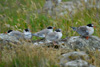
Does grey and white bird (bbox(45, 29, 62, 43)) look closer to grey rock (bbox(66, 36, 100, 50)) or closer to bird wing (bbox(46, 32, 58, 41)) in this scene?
bird wing (bbox(46, 32, 58, 41))

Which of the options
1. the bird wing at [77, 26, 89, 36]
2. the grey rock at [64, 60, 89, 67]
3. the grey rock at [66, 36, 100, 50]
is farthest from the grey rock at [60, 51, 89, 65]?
the bird wing at [77, 26, 89, 36]

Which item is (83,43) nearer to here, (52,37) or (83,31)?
(83,31)

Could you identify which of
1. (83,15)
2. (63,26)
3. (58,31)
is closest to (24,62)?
(58,31)

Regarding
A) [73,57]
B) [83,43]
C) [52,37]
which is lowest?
[52,37]

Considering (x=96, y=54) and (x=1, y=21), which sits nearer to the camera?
(x=96, y=54)

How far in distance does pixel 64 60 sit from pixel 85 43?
1764 millimetres

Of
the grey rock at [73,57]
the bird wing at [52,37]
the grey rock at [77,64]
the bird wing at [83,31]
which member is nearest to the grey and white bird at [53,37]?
the bird wing at [52,37]

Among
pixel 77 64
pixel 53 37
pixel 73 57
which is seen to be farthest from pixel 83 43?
pixel 77 64

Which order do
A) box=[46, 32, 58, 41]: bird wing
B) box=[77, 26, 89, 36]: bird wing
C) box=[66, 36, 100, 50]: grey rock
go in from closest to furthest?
box=[66, 36, 100, 50]: grey rock, box=[77, 26, 89, 36]: bird wing, box=[46, 32, 58, 41]: bird wing

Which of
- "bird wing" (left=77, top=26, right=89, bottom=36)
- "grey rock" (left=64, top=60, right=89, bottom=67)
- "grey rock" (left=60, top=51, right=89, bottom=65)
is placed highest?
"grey rock" (left=64, top=60, right=89, bottom=67)

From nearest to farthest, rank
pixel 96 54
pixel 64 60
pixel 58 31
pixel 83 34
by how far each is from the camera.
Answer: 1. pixel 64 60
2. pixel 96 54
3. pixel 83 34
4. pixel 58 31

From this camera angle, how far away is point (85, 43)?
8.20 m

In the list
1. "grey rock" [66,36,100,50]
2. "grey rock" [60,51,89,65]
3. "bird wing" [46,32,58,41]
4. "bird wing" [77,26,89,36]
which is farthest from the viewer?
"bird wing" [46,32,58,41]

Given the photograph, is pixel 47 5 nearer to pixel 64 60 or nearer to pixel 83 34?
pixel 83 34
